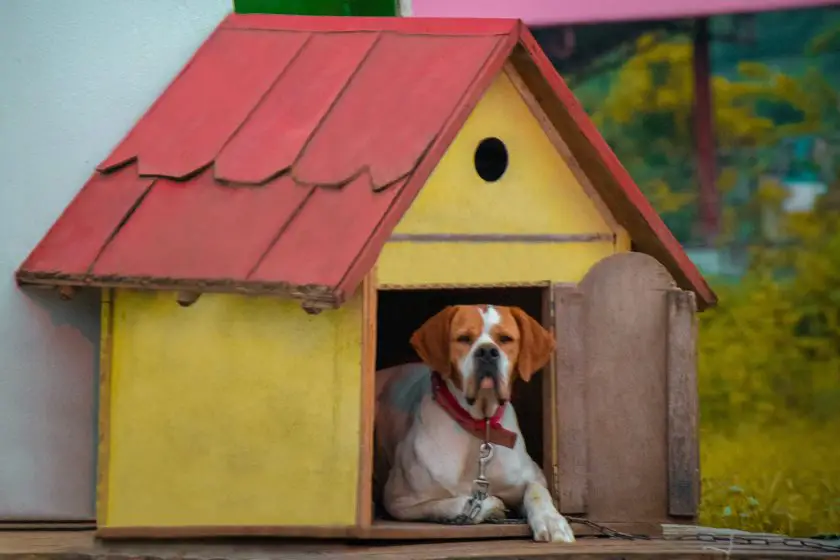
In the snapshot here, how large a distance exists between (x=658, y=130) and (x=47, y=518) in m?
5.27

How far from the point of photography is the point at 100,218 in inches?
217

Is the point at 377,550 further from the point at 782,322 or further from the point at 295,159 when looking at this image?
the point at 782,322

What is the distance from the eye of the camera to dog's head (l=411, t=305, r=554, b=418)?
5348 millimetres

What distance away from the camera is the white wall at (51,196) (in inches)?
222

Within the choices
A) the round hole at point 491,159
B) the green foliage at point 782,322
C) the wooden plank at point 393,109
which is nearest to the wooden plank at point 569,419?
the round hole at point 491,159

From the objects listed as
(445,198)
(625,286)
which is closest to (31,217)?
(445,198)

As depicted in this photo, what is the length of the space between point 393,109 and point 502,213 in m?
0.54

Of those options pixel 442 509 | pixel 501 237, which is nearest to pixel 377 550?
pixel 442 509

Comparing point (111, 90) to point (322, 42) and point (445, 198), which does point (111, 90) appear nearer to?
point (322, 42)

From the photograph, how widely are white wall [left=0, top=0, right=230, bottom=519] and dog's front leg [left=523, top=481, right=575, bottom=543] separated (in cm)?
162

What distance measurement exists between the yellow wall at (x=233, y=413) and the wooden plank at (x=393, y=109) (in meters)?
0.46

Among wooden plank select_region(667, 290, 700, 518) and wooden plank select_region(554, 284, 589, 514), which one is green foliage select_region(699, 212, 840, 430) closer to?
wooden plank select_region(667, 290, 700, 518)

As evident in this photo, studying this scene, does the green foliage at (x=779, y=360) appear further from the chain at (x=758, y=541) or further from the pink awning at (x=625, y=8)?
the chain at (x=758, y=541)

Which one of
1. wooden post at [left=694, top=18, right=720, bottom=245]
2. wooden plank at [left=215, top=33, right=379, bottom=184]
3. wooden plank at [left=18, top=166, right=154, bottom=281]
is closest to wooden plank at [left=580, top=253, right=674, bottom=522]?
wooden plank at [left=215, top=33, right=379, bottom=184]
